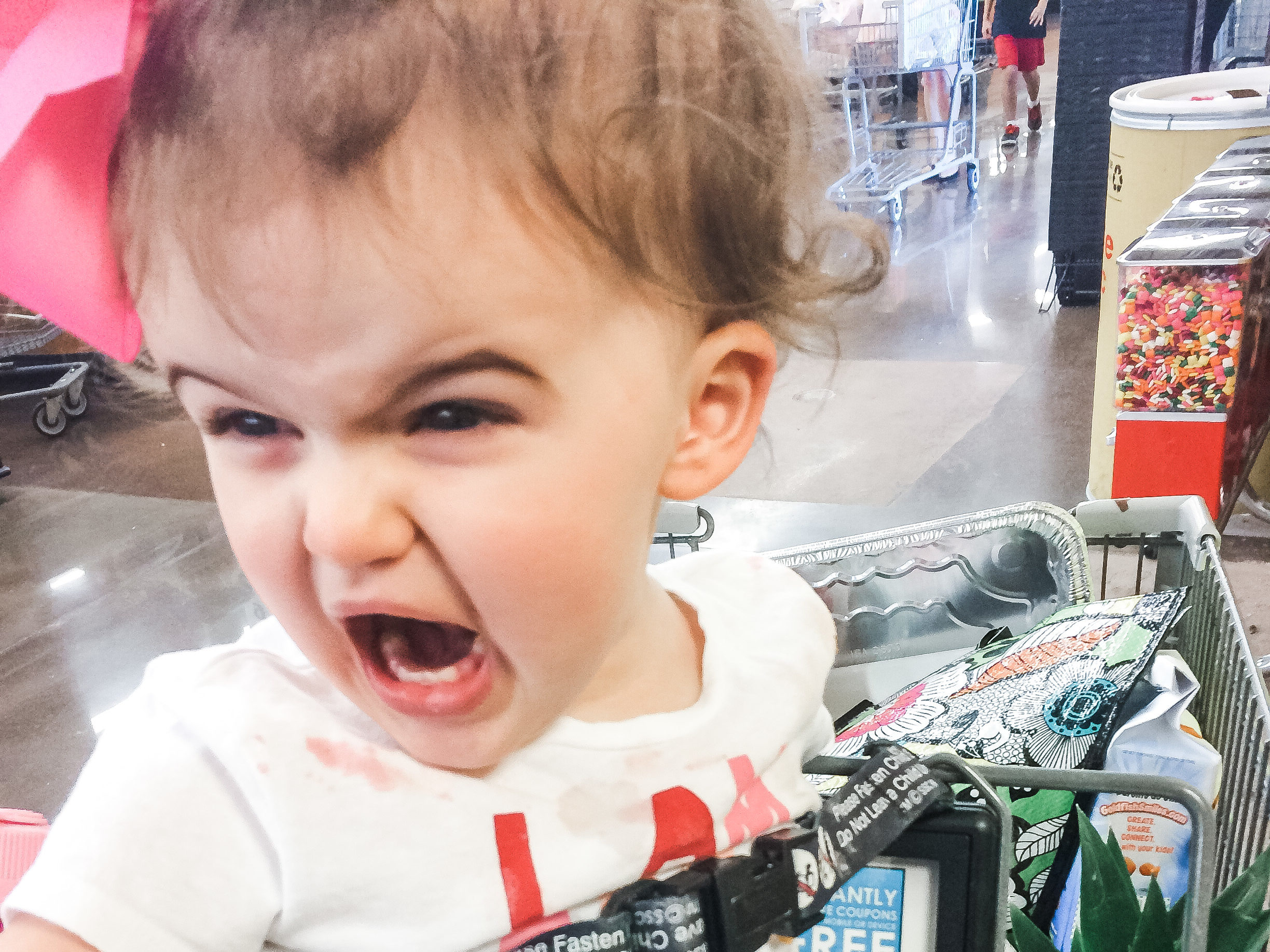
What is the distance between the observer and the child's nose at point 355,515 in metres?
0.45

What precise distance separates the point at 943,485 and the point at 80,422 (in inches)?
112

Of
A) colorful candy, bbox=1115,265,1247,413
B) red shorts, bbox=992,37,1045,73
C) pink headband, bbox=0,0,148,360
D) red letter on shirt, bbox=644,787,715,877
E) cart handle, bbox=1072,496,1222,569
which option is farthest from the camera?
red shorts, bbox=992,37,1045,73

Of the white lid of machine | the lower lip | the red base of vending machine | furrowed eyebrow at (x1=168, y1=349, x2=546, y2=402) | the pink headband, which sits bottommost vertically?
the red base of vending machine

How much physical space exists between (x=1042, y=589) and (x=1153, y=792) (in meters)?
0.53

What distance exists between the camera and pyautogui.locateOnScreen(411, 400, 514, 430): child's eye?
0.46 meters

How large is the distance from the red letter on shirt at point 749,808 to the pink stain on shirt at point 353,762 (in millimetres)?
198

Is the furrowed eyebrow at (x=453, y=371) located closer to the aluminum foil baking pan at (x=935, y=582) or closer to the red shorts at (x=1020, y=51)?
the aluminum foil baking pan at (x=935, y=582)

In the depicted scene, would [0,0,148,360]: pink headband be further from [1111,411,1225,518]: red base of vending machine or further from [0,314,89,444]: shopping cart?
[0,314,89,444]: shopping cart

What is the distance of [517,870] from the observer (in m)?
0.57

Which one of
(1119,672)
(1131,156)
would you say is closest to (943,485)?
(1131,156)

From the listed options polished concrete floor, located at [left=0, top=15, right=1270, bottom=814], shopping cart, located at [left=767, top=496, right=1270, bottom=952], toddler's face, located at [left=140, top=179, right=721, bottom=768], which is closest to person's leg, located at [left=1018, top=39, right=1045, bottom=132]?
polished concrete floor, located at [left=0, top=15, right=1270, bottom=814]

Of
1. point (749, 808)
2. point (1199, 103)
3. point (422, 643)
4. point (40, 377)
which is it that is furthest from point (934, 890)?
point (40, 377)

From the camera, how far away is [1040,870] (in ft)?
2.94

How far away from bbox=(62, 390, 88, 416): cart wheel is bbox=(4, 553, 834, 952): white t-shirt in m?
3.45
